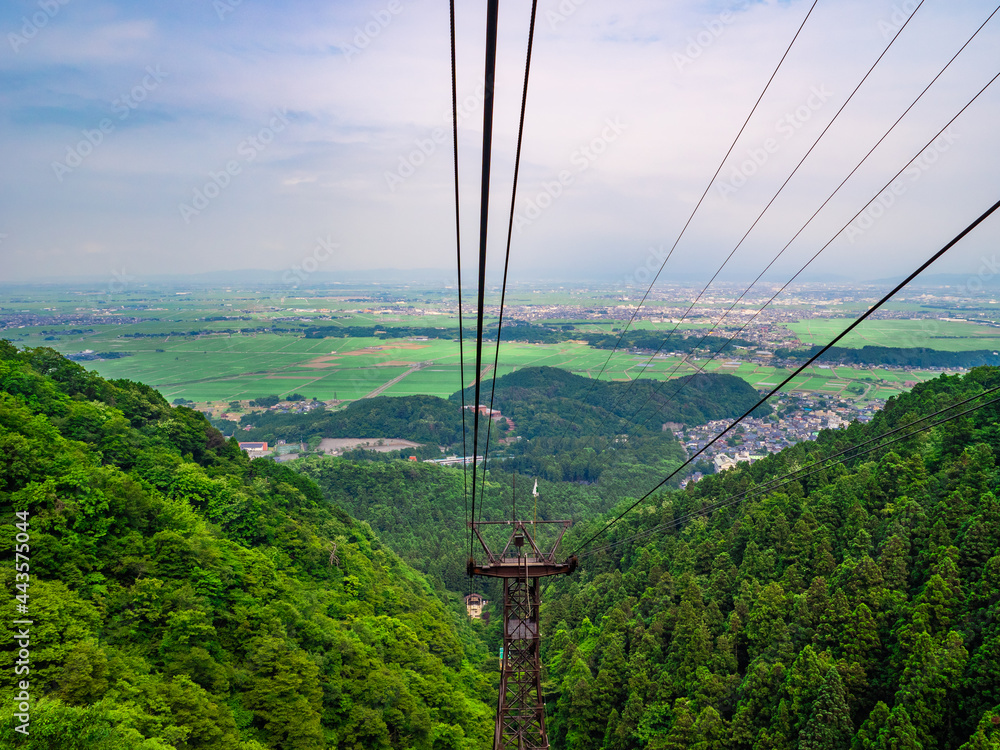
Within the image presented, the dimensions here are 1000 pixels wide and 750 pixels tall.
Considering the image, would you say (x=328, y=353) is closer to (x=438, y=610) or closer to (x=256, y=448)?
(x=256, y=448)

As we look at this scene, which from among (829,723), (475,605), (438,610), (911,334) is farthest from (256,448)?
(911,334)

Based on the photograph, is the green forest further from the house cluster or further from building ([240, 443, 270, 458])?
building ([240, 443, 270, 458])

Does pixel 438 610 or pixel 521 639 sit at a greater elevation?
pixel 521 639

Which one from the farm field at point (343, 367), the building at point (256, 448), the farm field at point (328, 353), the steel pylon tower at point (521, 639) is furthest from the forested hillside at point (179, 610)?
the farm field at point (328, 353)

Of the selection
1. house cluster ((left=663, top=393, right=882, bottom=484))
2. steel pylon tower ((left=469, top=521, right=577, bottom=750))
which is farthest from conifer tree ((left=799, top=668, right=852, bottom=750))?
house cluster ((left=663, top=393, right=882, bottom=484))

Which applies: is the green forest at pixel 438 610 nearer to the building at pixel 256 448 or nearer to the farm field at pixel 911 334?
the building at pixel 256 448

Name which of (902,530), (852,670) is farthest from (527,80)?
(902,530)
